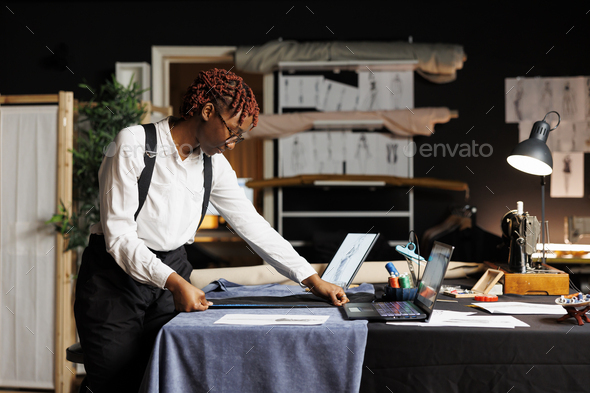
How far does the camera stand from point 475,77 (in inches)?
159

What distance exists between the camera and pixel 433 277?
1.57 metres

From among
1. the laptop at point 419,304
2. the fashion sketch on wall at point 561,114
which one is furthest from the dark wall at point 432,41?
the laptop at point 419,304

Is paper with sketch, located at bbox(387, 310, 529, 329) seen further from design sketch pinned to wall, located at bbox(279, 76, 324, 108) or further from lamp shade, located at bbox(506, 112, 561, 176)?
design sketch pinned to wall, located at bbox(279, 76, 324, 108)

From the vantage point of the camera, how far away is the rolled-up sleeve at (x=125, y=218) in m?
1.40

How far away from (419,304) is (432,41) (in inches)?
121

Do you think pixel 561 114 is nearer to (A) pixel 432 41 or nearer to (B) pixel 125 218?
(A) pixel 432 41

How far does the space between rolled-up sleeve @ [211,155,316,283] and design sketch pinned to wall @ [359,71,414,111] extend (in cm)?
240

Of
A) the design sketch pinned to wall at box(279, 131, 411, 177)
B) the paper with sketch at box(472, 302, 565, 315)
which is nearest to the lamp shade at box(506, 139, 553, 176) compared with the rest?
the paper with sketch at box(472, 302, 565, 315)

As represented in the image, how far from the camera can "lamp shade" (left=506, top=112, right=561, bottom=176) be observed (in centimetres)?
220

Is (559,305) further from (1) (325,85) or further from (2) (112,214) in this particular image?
(1) (325,85)

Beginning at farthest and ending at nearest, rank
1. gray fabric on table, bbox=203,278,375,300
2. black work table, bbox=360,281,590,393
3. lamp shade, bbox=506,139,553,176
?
lamp shade, bbox=506,139,553,176 < gray fabric on table, bbox=203,278,375,300 < black work table, bbox=360,281,590,393

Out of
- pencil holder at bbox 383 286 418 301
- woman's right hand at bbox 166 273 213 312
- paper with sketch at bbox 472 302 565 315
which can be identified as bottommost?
paper with sketch at bbox 472 302 565 315

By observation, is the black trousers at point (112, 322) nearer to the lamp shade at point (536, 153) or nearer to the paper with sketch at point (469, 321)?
the paper with sketch at point (469, 321)

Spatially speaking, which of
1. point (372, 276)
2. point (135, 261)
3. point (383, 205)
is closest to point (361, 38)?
point (383, 205)
